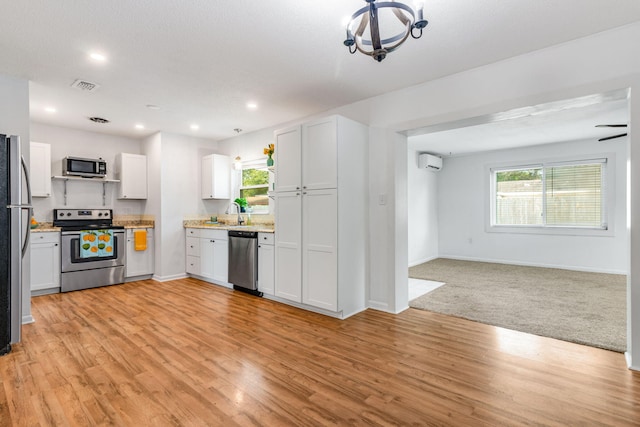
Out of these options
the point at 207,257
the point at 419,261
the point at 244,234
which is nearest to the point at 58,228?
the point at 207,257

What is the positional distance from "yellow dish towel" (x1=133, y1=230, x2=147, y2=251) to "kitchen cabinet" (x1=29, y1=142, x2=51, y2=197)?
1276 millimetres

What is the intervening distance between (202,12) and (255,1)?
39cm

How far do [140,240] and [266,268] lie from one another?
2538 mm

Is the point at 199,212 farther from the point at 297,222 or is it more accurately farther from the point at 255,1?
the point at 255,1

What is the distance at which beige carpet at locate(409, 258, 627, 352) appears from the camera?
3066mm

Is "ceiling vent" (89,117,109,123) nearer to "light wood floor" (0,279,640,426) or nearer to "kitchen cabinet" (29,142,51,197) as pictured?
"kitchen cabinet" (29,142,51,197)

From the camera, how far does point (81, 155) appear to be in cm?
525

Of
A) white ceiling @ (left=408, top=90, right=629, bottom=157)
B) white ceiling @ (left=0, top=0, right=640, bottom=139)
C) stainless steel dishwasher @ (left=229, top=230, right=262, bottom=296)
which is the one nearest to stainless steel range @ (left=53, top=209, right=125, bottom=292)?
white ceiling @ (left=0, top=0, right=640, bottom=139)

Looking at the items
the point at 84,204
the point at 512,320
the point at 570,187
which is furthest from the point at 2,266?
the point at 570,187

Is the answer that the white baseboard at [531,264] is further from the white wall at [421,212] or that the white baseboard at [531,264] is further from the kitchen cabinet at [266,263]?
the kitchen cabinet at [266,263]

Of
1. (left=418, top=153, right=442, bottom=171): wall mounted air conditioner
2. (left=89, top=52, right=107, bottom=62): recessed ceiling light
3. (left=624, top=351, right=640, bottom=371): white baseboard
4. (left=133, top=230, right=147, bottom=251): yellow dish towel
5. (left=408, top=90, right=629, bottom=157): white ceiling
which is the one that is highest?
(left=89, top=52, right=107, bottom=62): recessed ceiling light

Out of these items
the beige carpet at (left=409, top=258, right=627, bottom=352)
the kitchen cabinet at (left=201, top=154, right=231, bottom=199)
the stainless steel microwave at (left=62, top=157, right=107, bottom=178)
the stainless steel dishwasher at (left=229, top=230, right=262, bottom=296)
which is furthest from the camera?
the kitchen cabinet at (left=201, top=154, right=231, bottom=199)

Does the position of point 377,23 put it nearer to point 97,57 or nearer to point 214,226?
point 97,57

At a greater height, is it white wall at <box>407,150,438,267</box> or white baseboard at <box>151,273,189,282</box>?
white wall at <box>407,150,438,267</box>
